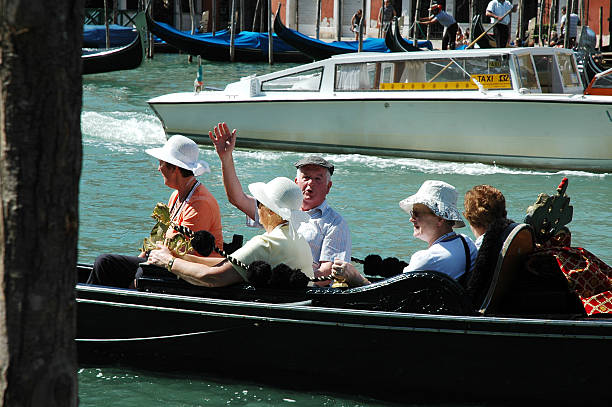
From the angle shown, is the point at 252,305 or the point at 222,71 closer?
the point at 252,305

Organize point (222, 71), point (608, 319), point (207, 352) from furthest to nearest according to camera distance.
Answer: point (222, 71), point (207, 352), point (608, 319)

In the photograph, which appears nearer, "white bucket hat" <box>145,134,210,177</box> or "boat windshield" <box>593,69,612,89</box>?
"white bucket hat" <box>145,134,210,177</box>

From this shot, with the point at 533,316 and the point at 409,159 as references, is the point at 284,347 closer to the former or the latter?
the point at 533,316

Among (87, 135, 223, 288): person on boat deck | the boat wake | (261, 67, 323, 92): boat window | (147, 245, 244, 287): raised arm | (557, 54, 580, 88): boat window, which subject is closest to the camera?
(147, 245, 244, 287): raised arm

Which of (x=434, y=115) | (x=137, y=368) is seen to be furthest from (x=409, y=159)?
(x=137, y=368)

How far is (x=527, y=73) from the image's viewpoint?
31.9ft

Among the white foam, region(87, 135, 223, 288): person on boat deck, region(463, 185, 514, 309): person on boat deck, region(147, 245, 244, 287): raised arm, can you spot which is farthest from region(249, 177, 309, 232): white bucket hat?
the white foam

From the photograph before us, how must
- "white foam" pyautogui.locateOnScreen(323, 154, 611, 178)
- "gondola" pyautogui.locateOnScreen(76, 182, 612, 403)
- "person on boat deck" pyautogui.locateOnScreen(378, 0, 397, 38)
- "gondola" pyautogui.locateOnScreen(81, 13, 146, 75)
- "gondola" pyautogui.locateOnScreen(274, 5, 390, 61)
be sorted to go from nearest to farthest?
1. "gondola" pyautogui.locateOnScreen(76, 182, 612, 403)
2. "white foam" pyautogui.locateOnScreen(323, 154, 611, 178)
3. "gondola" pyautogui.locateOnScreen(81, 13, 146, 75)
4. "gondola" pyautogui.locateOnScreen(274, 5, 390, 61)
5. "person on boat deck" pyautogui.locateOnScreen(378, 0, 397, 38)

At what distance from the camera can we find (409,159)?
416 inches

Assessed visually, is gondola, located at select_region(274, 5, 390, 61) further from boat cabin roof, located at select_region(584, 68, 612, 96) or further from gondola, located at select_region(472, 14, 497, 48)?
boat cabin roof, located at select_region(584, 68, 612, 96)

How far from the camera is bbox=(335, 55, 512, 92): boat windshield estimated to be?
9.75m

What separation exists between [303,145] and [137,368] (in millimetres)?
6816

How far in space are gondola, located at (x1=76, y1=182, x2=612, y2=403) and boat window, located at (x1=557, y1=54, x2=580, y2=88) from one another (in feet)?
21.3

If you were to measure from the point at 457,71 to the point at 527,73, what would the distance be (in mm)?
711
